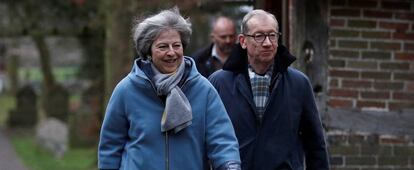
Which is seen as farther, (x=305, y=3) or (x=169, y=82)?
(x=305, y=3)

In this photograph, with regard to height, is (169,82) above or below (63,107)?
above

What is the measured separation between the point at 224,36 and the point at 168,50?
3.42m

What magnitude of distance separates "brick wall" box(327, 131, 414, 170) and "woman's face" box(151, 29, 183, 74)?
331 cm

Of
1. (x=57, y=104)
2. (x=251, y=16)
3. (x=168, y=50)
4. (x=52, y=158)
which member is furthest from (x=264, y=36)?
(x=57, y=104)

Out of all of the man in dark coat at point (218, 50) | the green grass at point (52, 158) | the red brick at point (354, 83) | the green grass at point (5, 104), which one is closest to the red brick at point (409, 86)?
the red brick at point (354, 83)

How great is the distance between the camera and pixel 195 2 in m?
14.2

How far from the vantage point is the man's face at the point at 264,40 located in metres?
4.87

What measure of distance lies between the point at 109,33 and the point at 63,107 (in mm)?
10304

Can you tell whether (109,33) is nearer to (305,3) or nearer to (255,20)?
(305,3)

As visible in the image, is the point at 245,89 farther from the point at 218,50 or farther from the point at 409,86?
the point at 409,86

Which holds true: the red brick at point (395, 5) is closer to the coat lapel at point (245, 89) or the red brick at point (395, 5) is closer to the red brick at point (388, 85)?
the red brick at point (388, 85)

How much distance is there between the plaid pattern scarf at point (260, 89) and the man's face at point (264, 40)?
0.30ft

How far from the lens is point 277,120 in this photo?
489 cm

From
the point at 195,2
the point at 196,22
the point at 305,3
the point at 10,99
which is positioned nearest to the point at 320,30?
the point at 305,3
